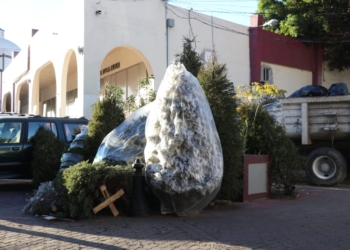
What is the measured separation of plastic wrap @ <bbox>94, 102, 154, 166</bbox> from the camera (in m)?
8.10

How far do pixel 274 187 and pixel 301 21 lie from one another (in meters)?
15.3

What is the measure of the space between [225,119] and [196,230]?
2442 millimetres

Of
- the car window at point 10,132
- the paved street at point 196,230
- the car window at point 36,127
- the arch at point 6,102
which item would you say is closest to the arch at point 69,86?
the car window at point 36,127

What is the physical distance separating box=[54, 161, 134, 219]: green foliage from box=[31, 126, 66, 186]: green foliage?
2.31 m

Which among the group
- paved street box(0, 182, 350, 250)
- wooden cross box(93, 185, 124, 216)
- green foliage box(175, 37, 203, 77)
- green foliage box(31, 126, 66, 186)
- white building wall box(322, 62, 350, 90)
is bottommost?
paved street box(0, 182, 350, 250)

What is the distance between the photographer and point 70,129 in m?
11.2

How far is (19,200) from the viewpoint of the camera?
948 cm

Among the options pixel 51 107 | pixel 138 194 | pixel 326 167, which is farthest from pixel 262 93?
pixel 51 107

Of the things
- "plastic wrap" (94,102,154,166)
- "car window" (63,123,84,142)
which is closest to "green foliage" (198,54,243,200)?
"plastic wrap" (94,102,154,166)

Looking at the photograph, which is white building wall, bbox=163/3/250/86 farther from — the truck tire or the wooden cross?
the wooden cross

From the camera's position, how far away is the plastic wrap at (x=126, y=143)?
8.10m

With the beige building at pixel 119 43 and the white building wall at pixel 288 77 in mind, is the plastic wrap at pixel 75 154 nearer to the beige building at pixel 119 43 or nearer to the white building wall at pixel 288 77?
the beige building at pixel 119 43

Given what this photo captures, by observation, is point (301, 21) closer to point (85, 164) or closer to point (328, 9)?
point (328, 9)

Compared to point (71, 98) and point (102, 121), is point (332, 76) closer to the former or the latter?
point (71, 98)
